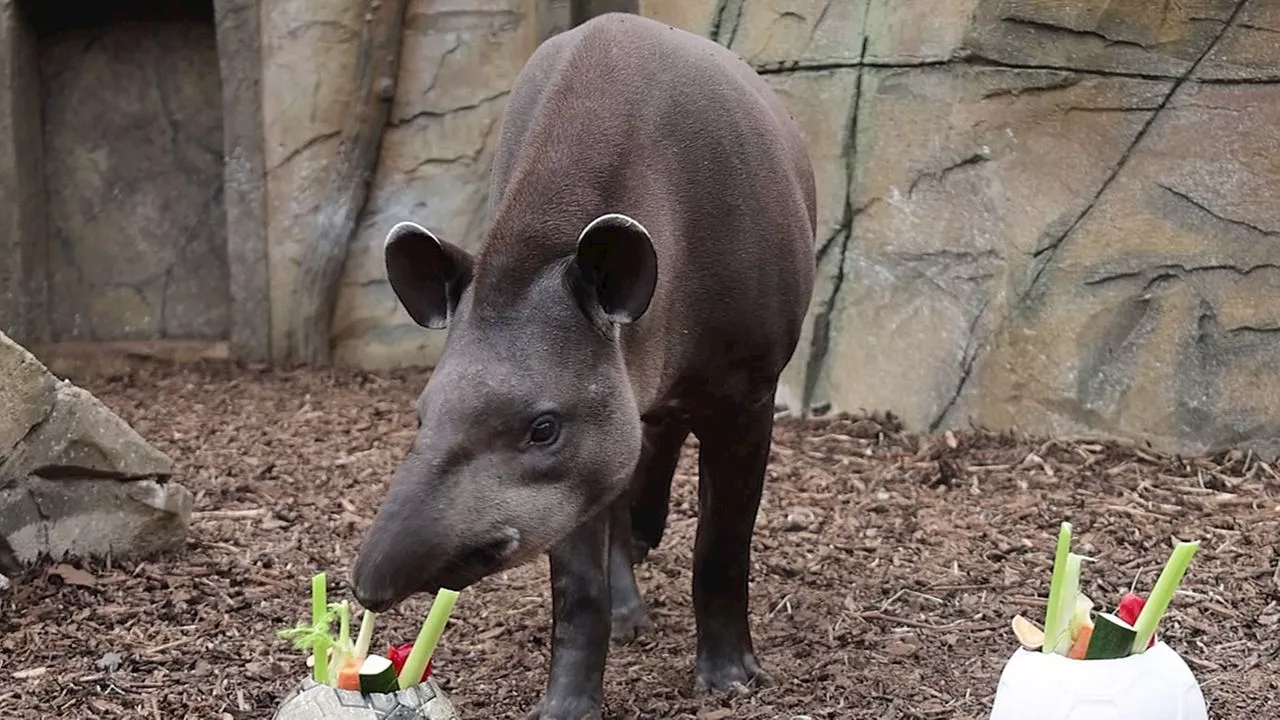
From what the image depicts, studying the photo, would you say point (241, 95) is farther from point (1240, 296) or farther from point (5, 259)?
point (1240, 296)

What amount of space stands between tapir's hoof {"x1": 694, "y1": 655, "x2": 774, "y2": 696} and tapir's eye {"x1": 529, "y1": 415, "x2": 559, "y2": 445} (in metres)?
1.11

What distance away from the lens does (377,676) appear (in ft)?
8.66

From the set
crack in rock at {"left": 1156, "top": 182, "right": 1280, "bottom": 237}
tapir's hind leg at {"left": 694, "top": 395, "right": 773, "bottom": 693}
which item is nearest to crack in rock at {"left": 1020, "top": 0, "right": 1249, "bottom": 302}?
crack in rock at {"left": 1156, "top": 182, "right": 1280, "bottom": 237}

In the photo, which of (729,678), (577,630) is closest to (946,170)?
(729,678)

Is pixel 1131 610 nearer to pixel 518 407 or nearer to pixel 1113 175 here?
pixel 518 407

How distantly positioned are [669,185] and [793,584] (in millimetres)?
1716

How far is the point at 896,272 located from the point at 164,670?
3711 mm

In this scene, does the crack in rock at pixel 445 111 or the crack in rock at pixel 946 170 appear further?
the crack in rock at pixel 445 111

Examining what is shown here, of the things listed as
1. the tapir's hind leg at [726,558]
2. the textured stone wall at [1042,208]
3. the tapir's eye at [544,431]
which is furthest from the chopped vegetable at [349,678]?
the textured stone wall at [1042,208]

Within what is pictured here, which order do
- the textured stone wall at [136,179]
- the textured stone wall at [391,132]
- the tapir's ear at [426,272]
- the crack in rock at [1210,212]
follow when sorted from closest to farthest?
the tapir's ear at [426,272], the crack in rock at [1210,212], the textured stone wall at [391,132], the textured stone wall at [136,179]

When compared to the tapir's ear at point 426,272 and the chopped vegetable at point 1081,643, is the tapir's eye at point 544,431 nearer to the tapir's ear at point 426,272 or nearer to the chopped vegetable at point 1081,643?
the tapir's ear at point 426,272

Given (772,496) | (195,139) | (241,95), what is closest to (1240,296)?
(772,496)

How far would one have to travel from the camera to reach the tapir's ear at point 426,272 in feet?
9.50

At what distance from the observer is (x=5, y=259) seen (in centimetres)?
760
